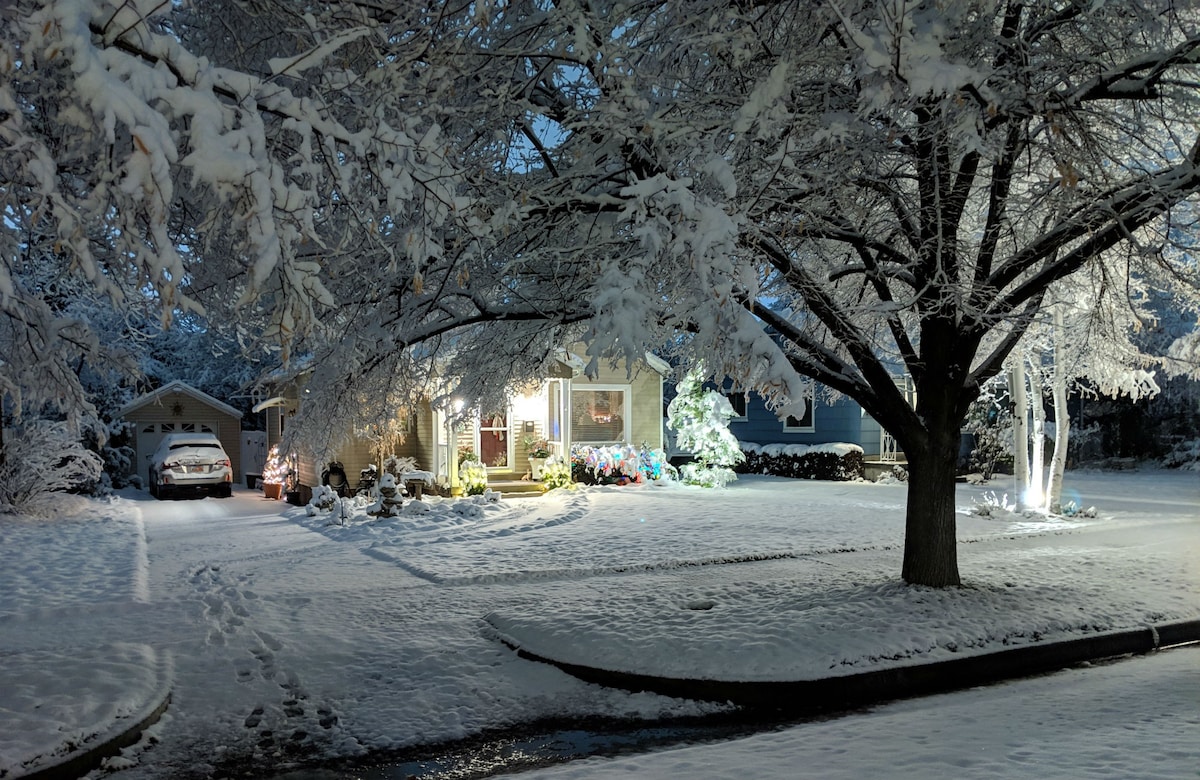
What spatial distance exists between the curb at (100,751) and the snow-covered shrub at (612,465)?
682 inches

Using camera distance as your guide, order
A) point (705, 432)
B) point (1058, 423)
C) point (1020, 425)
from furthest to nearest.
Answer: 1. point (705, 432)
2. point (1020, 425)
3. point (1058, 423)

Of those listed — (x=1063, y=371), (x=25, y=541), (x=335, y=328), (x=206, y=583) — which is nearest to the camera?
(x=335, y=328)

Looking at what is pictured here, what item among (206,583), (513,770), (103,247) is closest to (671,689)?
(513,770)

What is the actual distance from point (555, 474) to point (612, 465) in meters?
2.30

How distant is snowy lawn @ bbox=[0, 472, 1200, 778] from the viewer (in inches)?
247

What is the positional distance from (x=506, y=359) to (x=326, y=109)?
5536mm

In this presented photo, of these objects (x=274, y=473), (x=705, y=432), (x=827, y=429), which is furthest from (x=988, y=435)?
(x=274, y=473)

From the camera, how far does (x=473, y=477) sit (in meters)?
20.0

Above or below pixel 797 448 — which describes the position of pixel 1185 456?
below

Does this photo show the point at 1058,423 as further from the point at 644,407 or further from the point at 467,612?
the point at 467,612

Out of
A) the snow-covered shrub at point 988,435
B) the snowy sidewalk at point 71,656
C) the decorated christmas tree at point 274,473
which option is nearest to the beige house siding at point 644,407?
the decorated christmas tree at point 274,473

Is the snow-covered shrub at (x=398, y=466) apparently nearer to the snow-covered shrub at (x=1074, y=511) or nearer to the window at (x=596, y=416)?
the window at (x=596, y=416)

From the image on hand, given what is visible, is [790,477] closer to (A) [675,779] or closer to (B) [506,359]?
(B) [506,359]

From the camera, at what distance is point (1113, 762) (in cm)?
465
